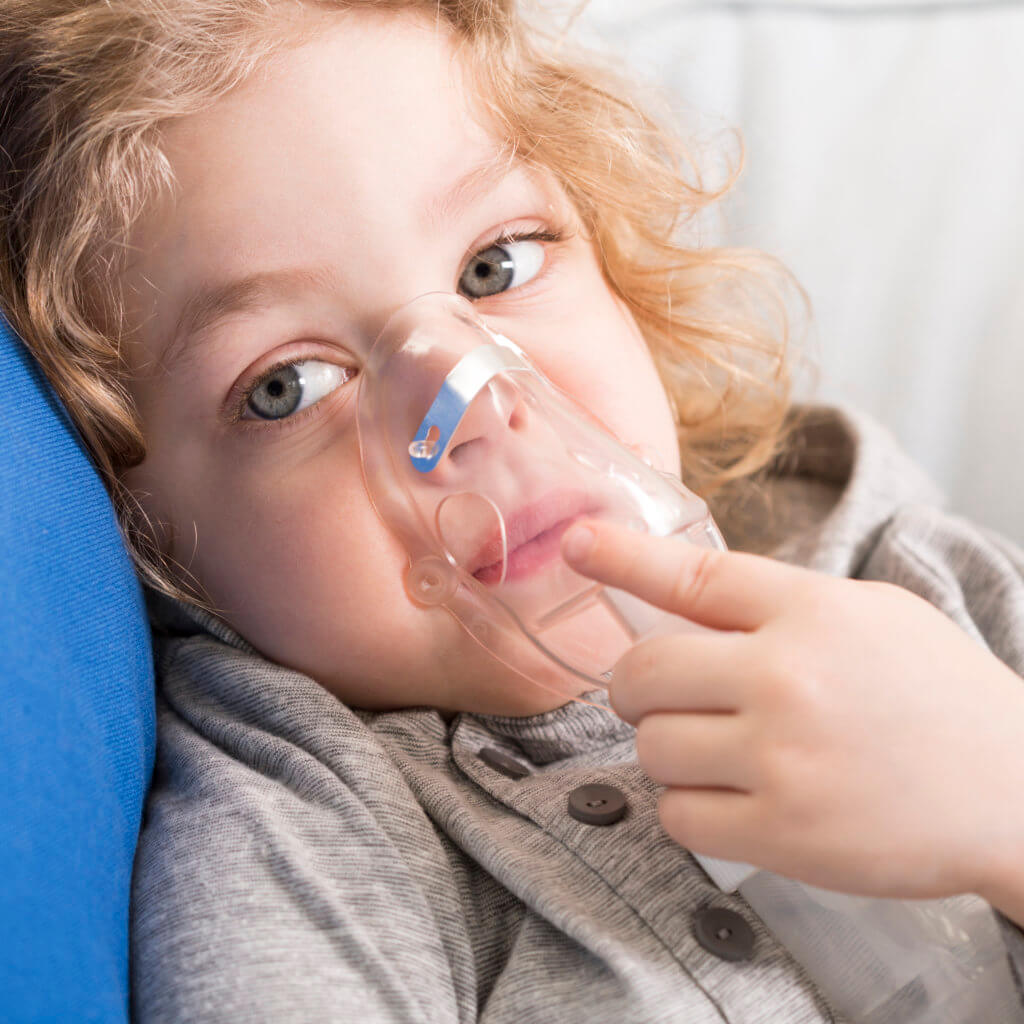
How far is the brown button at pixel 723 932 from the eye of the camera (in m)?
0.81

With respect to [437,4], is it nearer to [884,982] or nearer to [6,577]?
[6,577]

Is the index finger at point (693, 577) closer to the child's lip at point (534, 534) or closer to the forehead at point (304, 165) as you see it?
the child's lip at point (534, 534)

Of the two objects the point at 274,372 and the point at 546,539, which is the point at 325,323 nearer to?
the point at 274,372

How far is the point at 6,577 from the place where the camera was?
2.52 ft

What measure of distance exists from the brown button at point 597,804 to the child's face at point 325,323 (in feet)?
0.38

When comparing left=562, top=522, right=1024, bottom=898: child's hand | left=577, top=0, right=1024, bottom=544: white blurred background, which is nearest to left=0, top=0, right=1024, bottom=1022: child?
left=562, top=522, right=1024, bottom=898: child's hand

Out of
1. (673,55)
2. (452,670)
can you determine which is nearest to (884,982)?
(452,670)

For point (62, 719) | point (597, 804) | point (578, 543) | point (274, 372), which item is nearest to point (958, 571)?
point (597, 804)

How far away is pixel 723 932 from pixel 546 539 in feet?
1.06

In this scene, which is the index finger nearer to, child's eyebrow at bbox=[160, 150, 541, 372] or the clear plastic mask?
the clear plastic mask

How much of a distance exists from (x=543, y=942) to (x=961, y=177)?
4.04 feet

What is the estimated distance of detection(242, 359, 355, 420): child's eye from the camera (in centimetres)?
96

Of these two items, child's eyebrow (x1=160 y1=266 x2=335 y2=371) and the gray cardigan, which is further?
child's eyebrow (x1=160 y1=266 x2=335 y2=371)

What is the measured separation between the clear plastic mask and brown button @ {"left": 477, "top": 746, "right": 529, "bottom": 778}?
94 mm
